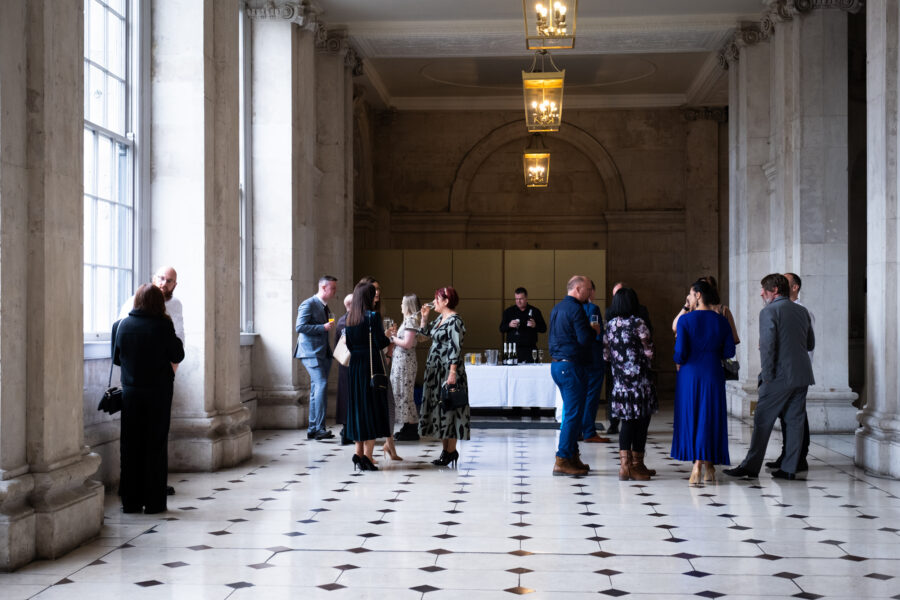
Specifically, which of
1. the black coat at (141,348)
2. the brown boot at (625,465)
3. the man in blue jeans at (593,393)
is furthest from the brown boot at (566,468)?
the black coat at (141,348)

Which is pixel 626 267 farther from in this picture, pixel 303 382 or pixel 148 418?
pixel 148 418

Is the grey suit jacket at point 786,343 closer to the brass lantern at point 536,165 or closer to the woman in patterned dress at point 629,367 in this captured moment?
the woman in patterned dress at point 629,367

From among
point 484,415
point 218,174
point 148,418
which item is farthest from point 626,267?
point 148,418

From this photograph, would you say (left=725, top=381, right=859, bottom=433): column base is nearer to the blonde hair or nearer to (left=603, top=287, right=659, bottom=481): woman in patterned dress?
(left=603, top=287, right=659, bottom=481): woman in patterned dress

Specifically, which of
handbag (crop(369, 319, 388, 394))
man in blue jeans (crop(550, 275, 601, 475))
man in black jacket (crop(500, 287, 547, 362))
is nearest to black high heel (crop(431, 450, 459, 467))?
handbag (crop(369, 319, 388, 394))

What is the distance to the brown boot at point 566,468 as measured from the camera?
29.2 feet

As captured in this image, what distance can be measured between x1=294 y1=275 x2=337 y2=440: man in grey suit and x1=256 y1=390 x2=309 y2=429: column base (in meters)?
0.89

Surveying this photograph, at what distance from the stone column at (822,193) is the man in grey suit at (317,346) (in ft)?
18.1

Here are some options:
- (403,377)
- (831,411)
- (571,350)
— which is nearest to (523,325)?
(403,377)

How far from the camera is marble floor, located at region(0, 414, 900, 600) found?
5215mm

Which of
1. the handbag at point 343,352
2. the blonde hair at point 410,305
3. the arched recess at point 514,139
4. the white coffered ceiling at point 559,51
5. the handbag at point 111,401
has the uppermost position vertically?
the white coffered ceiling at point 559,51

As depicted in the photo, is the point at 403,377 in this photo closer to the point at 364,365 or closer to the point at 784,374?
the point at 364,365

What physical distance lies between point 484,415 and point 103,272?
289 inches

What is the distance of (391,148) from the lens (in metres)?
20.6
